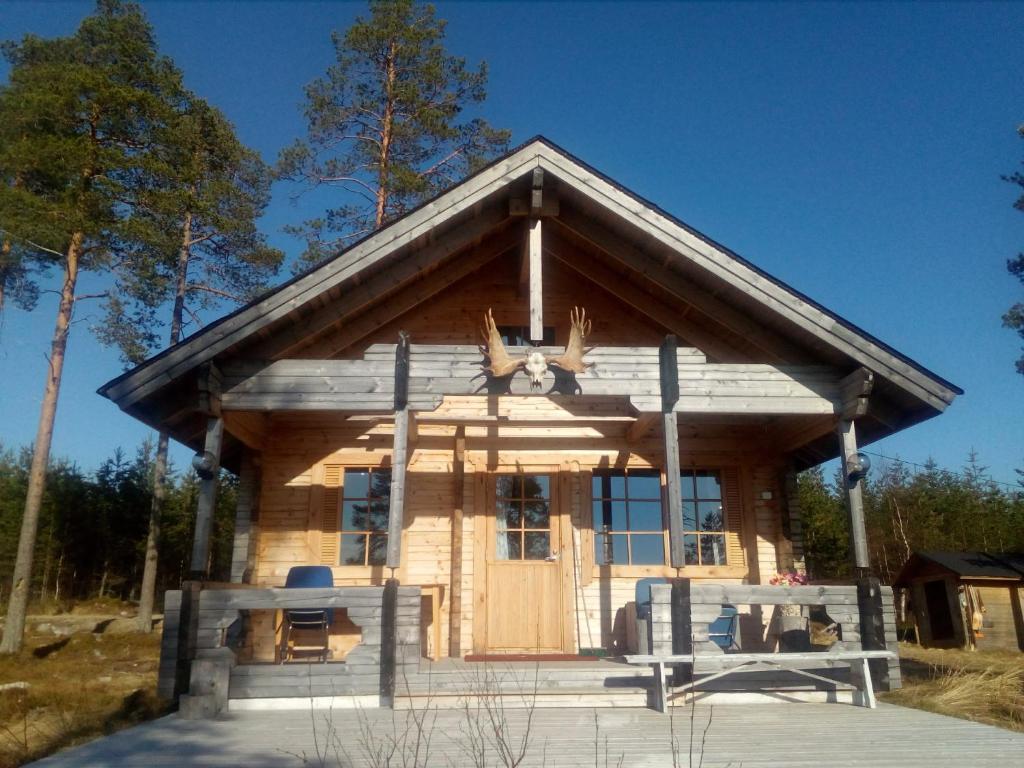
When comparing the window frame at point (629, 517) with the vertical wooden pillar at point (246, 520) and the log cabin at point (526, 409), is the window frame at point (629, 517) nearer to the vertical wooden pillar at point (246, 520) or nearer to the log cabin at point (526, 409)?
the log cabin at point (526, 409)

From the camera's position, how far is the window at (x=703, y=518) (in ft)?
30.5

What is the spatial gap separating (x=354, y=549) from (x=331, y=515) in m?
0.47

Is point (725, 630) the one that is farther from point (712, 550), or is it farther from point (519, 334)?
point (519, 334)

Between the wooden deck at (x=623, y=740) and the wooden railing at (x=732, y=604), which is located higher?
the wooden railing at (x=732, y=604)

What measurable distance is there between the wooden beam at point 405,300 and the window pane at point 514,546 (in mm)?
2870

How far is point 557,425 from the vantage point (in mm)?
9430

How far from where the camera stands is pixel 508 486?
9.37 metres

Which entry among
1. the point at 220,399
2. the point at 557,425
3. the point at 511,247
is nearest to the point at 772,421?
the point at 557,425

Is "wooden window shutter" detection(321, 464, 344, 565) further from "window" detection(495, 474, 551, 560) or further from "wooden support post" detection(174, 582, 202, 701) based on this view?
"wooden support post" detection(174, 582, 202, 701)

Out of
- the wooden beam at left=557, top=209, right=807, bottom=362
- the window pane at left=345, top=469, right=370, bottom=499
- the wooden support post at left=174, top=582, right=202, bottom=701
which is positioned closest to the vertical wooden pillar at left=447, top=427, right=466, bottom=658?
the window pane at left=345, top=469, right=370, bottom=499

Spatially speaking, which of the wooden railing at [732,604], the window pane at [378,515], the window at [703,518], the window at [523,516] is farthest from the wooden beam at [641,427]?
the window pane at [378,515]

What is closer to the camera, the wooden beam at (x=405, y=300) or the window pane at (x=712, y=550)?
the wooden beam at (x=405, y=300)

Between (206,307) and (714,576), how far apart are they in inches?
575

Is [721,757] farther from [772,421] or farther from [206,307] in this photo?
[206,307]
